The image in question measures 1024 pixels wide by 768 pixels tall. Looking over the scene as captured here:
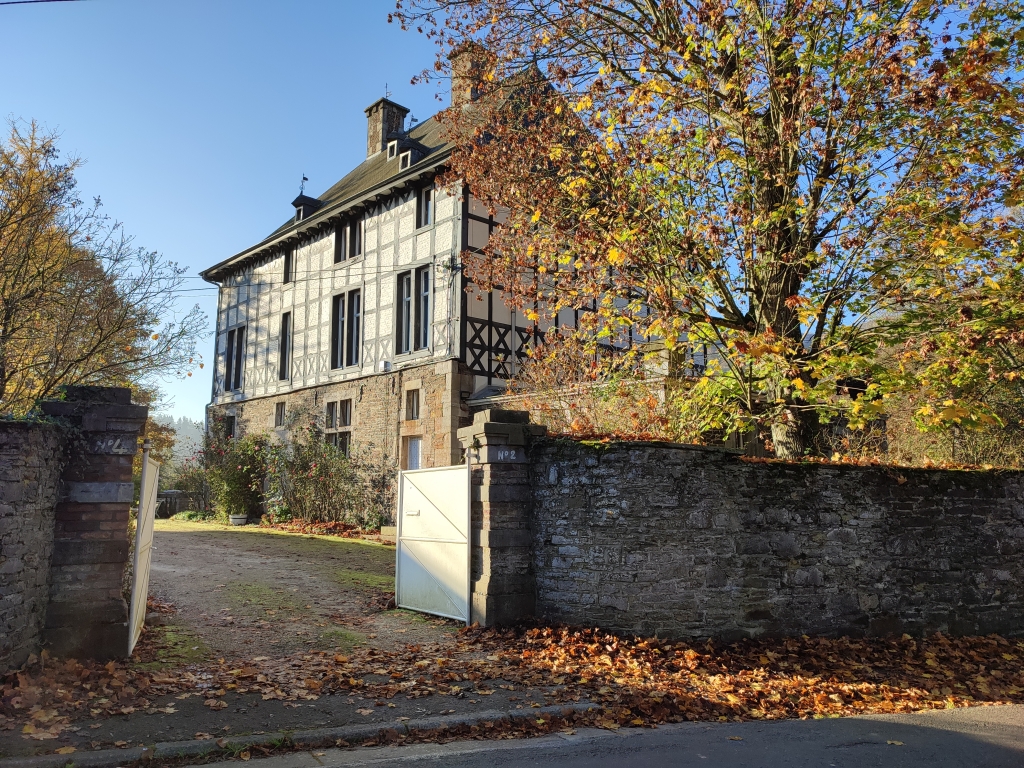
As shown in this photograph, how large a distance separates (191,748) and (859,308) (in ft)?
24.5

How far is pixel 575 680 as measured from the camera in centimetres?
594

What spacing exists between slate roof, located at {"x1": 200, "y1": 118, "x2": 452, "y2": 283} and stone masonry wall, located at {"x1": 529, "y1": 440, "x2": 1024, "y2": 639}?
33.3ft

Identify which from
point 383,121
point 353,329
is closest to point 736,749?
point 353,329

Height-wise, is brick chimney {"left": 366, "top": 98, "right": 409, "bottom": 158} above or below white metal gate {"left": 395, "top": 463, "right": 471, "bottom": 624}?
above

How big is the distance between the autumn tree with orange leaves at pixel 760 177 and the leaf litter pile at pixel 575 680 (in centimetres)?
250

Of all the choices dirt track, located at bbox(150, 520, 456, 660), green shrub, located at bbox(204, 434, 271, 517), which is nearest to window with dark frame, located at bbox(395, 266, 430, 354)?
dirt track, located at bbox(150, 520, 456, 660)

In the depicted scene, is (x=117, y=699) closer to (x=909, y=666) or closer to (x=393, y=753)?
(x=393, y=753)

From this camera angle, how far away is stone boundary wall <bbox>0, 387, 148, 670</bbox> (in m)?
5.38

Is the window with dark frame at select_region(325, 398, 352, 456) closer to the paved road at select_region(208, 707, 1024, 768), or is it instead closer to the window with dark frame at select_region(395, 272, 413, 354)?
Result: the window with dark frame at select_region(395, 272, 413, 354)

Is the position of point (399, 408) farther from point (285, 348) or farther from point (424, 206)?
point (285, 348)

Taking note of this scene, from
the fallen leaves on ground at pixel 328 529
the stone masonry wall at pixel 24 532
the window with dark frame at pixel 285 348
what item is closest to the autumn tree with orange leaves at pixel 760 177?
the stone masonry wall at pixel 24 532

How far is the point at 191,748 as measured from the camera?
432cm

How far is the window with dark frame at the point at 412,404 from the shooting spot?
16.0 m

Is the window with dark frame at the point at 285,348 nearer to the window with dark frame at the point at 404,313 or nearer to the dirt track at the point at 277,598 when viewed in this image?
the window with dark frame at the point at 404,313
